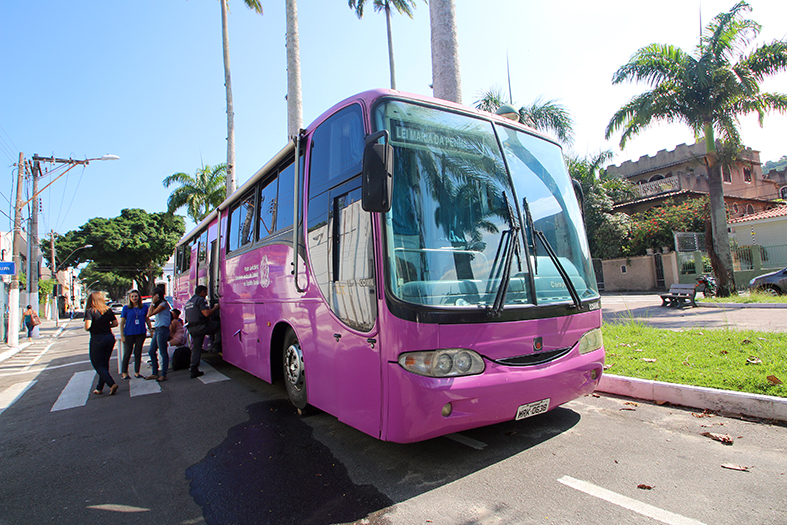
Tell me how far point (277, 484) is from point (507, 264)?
2.59m

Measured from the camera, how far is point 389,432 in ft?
11.2

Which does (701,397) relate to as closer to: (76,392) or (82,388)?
(76,392)

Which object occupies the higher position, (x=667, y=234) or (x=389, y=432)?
(x=667, y=234)

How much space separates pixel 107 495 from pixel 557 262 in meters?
4.26

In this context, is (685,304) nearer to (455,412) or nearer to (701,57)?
(701,57)

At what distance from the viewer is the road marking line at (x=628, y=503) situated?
2797 mm

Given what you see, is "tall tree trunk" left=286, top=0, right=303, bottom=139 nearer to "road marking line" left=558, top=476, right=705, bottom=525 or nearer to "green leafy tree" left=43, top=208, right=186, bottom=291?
"road marking line" left=558, top=476, right=705, bottom=525

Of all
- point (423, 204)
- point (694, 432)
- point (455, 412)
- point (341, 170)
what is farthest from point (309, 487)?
point (694, 432)

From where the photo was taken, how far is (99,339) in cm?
743

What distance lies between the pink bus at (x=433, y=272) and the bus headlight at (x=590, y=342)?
2 centimetres

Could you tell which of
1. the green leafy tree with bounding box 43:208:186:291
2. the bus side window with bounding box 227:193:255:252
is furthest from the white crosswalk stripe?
the green leafy tree with bounding box 43:208:186:291

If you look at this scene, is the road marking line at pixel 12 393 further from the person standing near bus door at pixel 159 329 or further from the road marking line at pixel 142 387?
the person standing near bus door at pixel 159 329

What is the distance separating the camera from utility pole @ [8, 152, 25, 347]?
1759 centimetres

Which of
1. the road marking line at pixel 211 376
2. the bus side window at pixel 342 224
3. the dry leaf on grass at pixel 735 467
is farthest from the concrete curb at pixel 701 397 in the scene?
the road marking line at pixel 211 376
